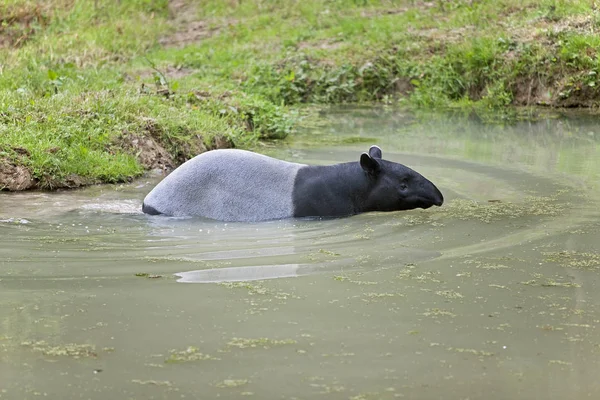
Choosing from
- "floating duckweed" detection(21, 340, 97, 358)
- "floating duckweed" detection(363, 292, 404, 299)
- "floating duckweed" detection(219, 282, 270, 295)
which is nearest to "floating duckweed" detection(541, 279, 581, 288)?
"floating duckweed" detection(363, 292, 404, 299)

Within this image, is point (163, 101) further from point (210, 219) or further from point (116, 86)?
point (210, 219)

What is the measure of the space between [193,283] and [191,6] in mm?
18254

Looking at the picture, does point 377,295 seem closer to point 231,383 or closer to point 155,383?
point 231,383

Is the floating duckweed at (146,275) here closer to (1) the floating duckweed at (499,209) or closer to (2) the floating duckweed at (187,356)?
(2) the floating duckweed at (187,356)

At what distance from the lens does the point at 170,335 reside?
16.1 feet

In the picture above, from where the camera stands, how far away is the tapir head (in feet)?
27.8

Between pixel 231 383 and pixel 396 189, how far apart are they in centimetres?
453

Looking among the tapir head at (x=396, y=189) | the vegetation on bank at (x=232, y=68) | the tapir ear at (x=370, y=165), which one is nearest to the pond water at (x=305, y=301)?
the tapir head at (x=396, y=189)

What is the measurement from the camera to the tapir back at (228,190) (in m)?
8.27

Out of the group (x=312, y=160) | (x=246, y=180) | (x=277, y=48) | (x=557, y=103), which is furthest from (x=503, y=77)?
(x=246, y=180)

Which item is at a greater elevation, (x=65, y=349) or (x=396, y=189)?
(x=396, y=189)

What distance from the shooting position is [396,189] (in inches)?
336

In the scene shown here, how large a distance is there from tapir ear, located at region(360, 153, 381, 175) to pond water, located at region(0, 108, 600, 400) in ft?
1.33

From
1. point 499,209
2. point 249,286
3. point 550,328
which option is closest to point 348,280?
point 249,286
